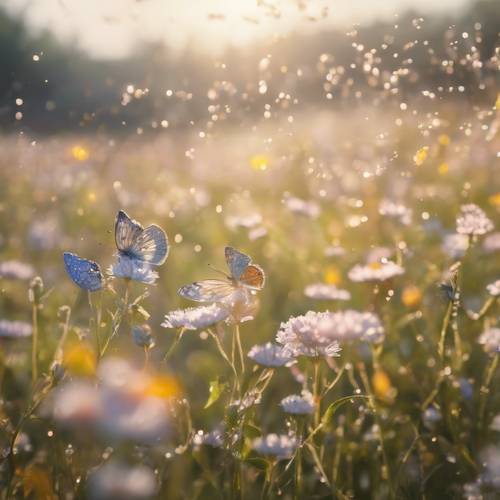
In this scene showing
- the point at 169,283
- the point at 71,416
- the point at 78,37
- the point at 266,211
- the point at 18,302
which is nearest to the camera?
the point at 71,416

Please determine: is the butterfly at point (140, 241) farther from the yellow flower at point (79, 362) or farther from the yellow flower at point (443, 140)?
the yellow flower at point (443, 140)

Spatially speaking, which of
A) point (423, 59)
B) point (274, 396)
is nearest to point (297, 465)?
point (274, 396)

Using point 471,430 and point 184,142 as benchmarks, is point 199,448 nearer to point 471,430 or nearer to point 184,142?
point 471,430

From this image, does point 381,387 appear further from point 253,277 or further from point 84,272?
point 84,272

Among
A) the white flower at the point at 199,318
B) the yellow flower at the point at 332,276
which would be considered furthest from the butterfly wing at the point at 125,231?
the yellow flower at the point at 332,276

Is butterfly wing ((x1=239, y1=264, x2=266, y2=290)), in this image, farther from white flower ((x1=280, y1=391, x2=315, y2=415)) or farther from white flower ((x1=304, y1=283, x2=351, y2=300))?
white flower ((x1=304, y1=283, x2=351, y2=300))

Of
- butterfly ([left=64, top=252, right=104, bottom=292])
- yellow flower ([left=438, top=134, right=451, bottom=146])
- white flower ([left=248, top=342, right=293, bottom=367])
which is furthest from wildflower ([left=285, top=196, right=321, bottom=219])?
butterfly ([left=64, top=252, right=104, bottom=292])
